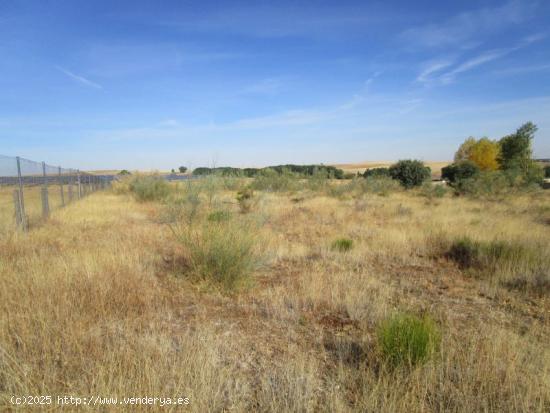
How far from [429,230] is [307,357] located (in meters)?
7.93

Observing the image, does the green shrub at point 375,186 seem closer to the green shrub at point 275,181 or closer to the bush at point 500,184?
the green shrub at point 275,181

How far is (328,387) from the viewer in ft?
9.44

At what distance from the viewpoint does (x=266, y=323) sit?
415 cm

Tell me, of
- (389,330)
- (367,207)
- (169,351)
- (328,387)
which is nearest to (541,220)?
(367,207)

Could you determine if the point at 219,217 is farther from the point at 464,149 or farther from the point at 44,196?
the point at 464,149

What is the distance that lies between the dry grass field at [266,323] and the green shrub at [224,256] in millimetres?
32

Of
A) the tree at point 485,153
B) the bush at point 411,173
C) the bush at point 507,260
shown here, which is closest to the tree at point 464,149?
the tree at point 485,153

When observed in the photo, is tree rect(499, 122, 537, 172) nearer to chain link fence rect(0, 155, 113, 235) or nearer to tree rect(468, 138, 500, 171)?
tree rect(468, 138, 500, 171)

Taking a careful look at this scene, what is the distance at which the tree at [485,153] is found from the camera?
186 feet

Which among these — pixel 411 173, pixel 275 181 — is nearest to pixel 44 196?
pixel 275 181

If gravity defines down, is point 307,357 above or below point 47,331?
below

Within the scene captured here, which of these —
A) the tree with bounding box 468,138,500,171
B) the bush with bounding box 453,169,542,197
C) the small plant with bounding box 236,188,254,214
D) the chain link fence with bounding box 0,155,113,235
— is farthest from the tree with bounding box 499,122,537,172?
the chain link fence with bounding box 0,155,113,235

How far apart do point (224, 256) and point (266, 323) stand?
1.56m

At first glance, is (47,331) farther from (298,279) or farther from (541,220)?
(541,220)
